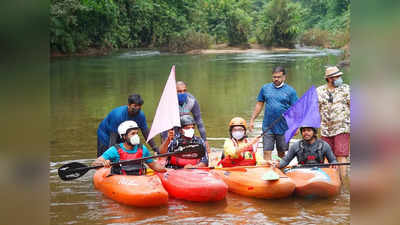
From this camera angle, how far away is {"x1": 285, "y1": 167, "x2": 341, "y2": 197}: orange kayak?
5.98 meters

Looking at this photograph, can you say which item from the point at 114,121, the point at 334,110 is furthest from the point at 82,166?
the point at 334,110

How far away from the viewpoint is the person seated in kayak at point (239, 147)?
6.35 m

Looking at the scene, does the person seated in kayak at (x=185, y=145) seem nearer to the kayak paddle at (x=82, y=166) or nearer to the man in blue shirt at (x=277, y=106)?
the kayak paddle at (x=82, y=166)

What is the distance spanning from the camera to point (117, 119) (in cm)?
662

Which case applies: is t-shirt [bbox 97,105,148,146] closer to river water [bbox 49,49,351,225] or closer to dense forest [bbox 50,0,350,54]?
river water [bbox 49,49,351,225]

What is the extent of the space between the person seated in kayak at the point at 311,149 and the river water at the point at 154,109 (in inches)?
19.1

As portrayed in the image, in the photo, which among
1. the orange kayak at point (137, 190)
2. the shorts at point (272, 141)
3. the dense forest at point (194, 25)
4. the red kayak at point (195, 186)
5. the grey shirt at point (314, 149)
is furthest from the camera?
the dense forest at point (194, 25)

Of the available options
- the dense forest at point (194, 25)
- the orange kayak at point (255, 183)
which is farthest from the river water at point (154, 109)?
the dense forest at point (194, 25)

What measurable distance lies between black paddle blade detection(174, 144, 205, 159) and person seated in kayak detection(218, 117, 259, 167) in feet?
1.01

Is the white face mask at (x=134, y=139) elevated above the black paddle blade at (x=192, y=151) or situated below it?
above

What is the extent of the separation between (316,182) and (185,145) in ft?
5.24

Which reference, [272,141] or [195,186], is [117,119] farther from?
[272,141]

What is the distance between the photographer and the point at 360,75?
88cm

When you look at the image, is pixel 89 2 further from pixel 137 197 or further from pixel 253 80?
pixel 137 197
